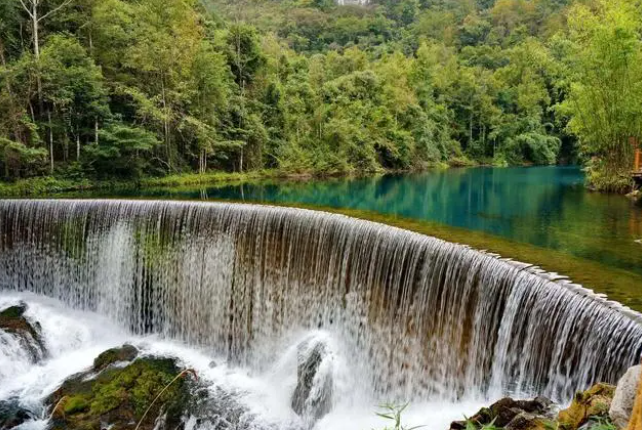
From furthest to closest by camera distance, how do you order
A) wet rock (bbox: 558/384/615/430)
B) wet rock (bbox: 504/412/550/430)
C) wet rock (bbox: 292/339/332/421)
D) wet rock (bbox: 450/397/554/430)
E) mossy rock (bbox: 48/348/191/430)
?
wet rock (bbox: 292/339/332/421)
mossy rock (bbox: 48/348/191/430)
wet rock (bbox: 450/397/554/430)
wet rock (bbox: 504/412/550/430)
wet rock (bbox: 558/384/615/430)

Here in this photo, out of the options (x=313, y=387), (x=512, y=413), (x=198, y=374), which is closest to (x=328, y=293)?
(x=313, y=387)

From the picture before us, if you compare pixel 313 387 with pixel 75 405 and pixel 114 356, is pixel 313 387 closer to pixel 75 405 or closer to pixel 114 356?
pixel 75 405

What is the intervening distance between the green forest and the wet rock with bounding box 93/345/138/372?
8831 millimetres

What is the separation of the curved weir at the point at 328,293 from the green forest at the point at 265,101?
632cm

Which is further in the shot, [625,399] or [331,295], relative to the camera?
[331,295]

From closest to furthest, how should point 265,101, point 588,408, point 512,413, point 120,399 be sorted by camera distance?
point 588,408
point 512,413
point 120,399
point 265,101

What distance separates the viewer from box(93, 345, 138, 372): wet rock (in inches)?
338

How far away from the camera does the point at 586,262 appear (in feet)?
21.3

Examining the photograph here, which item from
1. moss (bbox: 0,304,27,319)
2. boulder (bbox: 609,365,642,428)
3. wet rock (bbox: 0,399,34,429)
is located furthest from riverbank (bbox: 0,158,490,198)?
boulder (bbox: 609,365,642,428)

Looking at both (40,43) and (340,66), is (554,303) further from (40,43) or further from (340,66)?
(340,66)

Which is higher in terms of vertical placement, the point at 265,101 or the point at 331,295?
the point at 265,101

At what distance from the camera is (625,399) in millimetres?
2551

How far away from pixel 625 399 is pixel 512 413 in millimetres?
1547

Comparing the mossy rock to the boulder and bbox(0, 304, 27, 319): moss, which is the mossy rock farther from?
the boulder
